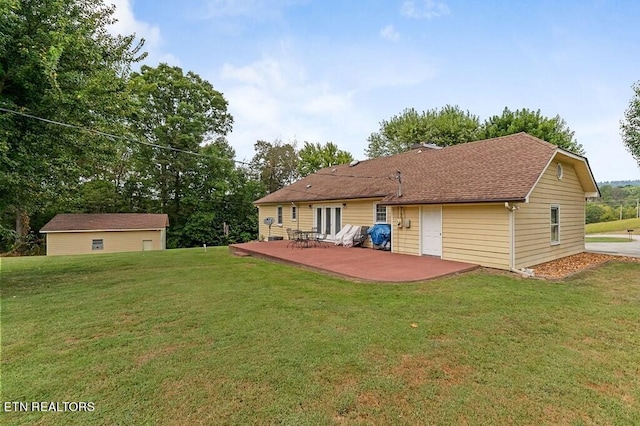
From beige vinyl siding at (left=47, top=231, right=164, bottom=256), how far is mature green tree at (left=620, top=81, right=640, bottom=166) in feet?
95.2

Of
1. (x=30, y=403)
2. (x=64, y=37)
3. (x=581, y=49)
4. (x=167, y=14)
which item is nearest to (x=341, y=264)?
(x=30, y=403)

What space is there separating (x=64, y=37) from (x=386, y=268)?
9.04 meters

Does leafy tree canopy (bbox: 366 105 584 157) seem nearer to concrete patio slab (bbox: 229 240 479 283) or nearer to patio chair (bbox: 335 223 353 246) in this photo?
patio chair (bbox: 335 223 353 246)

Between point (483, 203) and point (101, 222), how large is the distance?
23931mm

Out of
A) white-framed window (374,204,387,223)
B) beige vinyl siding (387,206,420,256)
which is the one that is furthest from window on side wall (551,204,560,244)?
white-framed window (374,204,387,223)

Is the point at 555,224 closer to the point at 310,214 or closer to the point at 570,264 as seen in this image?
the point at 570,264

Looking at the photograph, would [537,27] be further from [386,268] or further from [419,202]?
[386,268]

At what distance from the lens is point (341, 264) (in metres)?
8.85

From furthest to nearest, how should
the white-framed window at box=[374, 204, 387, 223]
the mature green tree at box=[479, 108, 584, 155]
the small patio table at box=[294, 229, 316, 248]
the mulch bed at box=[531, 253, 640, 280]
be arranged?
the mature green tree at box=[479, 108, 584, 155], the small patio table at box=[294, 229, 316, 248], the white-framed window at box=[374, 204, 387, 223], the mulch bed at box=[531, 253, 640, 280]

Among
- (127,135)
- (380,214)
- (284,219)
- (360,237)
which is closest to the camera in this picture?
(127,135)

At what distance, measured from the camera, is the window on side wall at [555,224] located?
33.4 ft

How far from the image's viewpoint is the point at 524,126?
22.5 metres

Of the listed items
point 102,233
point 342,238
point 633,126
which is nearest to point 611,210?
point 633,126

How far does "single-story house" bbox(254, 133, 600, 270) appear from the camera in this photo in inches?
334
